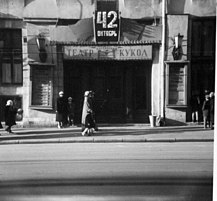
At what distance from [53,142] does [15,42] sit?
380mm

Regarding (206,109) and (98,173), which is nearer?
(206,109)

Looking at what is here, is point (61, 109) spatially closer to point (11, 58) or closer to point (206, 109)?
point (11, 58)

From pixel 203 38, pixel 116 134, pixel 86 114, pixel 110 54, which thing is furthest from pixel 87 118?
pixel 203 38

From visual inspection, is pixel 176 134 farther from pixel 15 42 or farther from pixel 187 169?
pixel 15 42

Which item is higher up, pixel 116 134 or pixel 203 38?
pixel 203 38

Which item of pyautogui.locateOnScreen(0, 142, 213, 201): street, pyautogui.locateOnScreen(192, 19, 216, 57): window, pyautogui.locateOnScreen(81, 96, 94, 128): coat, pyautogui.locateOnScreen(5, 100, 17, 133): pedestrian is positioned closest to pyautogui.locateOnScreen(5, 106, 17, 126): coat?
pyautogui.locateOnScreen(5, 100, 17, 133): pedestrian

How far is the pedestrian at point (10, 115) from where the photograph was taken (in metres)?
1.01

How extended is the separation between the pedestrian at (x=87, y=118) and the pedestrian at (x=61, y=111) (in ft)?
0.22

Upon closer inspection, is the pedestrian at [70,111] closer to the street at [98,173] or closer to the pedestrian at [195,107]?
the street at [98,173]

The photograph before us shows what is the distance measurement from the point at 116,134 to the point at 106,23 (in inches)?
15.6

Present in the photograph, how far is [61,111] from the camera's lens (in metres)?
1.02

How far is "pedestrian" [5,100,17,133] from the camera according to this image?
1.01 meters

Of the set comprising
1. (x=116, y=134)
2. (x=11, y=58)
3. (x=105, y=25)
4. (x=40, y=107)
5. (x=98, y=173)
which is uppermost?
(x=105, y=25)

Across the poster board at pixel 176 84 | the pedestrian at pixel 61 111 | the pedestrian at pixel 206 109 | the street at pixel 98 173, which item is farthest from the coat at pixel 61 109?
the pedestrian at pixel 206 109
